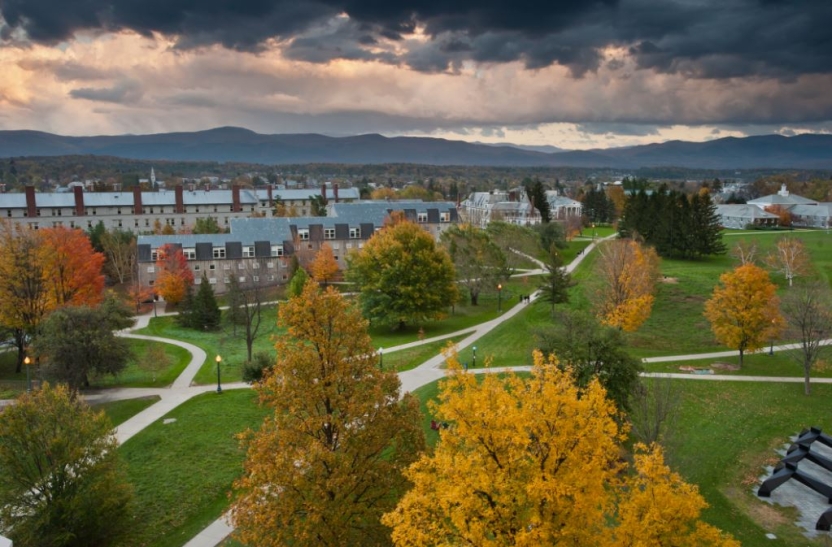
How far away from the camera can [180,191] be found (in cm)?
10469

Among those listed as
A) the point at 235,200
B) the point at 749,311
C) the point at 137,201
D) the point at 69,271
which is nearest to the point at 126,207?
the point at 137,201

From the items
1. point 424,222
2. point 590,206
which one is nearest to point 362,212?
point 424,222

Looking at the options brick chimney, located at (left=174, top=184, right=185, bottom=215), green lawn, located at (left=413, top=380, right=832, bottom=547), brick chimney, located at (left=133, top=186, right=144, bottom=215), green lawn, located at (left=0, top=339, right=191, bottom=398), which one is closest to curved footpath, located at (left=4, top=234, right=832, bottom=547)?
green lawn, located at (left=0, top=339, right=191, bottom=398)

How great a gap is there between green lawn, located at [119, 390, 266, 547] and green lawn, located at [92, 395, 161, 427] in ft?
7.84

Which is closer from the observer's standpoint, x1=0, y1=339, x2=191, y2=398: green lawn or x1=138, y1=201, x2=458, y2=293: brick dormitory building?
x1=0, y1=339, x2=191, y2=398: green lawn

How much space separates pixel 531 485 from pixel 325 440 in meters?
6.30

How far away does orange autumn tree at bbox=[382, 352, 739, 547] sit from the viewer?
13.2 meters

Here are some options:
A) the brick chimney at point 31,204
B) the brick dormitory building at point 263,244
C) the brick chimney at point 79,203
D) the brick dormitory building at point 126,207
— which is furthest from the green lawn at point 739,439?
the brick chimney at point 31,204

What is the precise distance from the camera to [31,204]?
9688 centimetres

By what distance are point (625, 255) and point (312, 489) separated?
36.6 metres

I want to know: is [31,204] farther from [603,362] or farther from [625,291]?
[603,362]

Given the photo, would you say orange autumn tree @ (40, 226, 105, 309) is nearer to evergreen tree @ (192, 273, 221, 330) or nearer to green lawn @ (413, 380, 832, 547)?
evergreen tree @ (192, 273, 221, 330)

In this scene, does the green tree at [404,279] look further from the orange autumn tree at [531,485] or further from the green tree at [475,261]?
the orange autumn tree at [531,485]

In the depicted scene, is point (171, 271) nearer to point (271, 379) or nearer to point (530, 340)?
point (530, 340)
